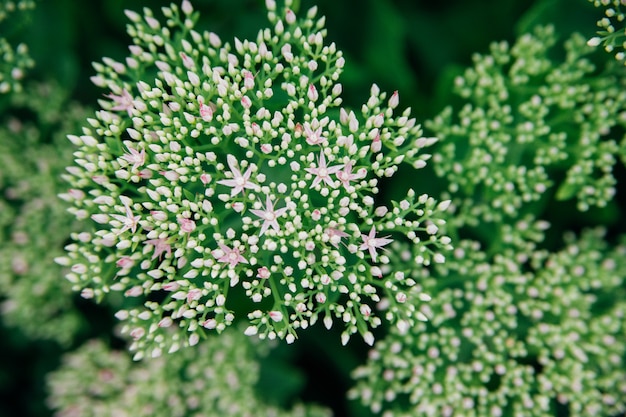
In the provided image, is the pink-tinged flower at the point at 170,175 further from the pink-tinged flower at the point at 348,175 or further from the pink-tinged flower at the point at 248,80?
the pink-tinged flower at the point at 348,175

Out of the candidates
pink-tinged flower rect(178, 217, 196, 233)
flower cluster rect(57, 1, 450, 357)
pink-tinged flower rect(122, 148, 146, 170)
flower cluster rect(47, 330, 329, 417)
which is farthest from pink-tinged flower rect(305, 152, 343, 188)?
flower cluster rect(47, 330, 329, 417)

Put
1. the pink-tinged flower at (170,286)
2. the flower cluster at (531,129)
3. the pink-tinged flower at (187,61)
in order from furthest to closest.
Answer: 1. the flower cluster at (531,129)
2. the pink-tinged flower at (187,61)
3. the pink-tinged flower at (170,286)

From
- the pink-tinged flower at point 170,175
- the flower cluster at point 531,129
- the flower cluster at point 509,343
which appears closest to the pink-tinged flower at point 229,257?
the pink-tinged flower at point 170,175

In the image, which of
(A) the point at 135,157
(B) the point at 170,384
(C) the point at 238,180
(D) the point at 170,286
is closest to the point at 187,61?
(A) the point at 135,157

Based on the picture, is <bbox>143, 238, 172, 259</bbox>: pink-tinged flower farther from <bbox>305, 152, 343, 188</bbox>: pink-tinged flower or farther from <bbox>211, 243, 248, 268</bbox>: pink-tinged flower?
<bbox>305, 152, 343, 188</bbox>: pink-tinged flower

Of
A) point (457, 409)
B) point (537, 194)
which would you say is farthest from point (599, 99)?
point (457, 409)

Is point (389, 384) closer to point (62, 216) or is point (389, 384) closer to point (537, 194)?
point (537, 194)

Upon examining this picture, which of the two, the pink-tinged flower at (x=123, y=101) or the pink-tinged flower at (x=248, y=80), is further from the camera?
the pink-tinged flower at (x=123, y=101)
